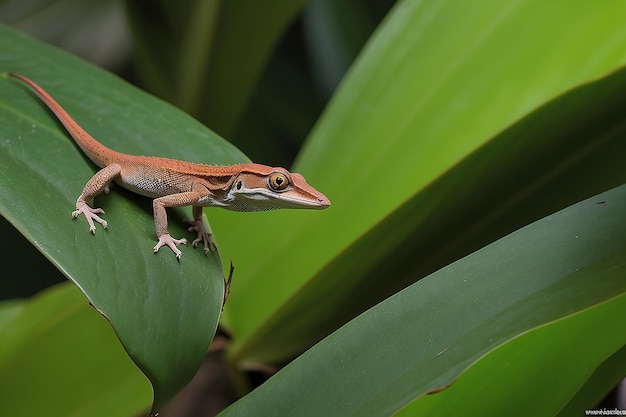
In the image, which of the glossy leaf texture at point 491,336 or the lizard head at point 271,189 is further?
the lizard head at point 271,189

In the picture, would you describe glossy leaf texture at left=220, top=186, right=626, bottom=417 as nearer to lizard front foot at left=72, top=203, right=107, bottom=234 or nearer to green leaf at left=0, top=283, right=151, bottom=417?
lizard front foot at left=72, top=203, right=107, bottom=234

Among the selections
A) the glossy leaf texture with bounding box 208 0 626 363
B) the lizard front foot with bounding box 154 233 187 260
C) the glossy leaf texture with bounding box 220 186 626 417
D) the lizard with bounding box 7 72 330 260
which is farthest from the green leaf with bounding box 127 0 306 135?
the glossy leaf texture with bounding box 220 186 626 417

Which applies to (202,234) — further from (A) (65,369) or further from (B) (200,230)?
(A) (65,369)

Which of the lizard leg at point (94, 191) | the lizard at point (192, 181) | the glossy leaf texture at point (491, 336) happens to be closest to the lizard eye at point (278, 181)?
the lizard at point (192, 181)

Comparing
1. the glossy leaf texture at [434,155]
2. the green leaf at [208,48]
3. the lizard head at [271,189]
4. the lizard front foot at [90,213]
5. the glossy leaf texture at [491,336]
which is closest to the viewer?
the glossy leaf texture at [491,336]

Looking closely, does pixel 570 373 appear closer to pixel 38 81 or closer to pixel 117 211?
pixel 117 211

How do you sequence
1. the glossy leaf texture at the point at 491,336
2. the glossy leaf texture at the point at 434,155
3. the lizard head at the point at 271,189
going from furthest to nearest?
the lizard head at the point at 271,189, the glossy leaf texture at the point at 434,155, the glossy leaf texture at the point at 491,336

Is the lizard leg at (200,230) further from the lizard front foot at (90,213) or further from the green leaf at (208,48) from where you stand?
Result: the green leaf at (208,48)
